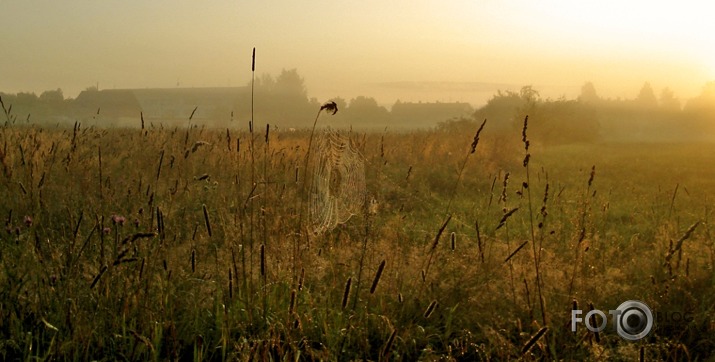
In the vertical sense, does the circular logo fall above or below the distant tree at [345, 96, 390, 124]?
below

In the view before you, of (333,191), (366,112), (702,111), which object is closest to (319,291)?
(333,191)

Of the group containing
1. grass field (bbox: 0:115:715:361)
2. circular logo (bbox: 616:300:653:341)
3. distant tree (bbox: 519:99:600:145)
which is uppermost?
distant tree (bbox: 519:99:600:145)

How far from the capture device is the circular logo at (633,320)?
347 cm

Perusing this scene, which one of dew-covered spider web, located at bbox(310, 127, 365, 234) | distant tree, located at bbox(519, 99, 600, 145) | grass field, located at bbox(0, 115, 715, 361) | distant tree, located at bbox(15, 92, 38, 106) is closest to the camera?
grass field, located at bbox(0, 115, 715, 361)

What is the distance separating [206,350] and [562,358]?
1.99 metres

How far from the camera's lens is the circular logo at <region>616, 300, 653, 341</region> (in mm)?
3473

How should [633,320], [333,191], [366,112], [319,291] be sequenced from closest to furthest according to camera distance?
[633,320] → [319,291] → [333,191] → [366,112]

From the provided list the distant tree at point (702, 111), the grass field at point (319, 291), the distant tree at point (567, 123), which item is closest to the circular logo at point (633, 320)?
the grass field at point (319, 291)

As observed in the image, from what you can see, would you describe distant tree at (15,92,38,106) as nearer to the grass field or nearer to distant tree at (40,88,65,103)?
distant tree at (40,88,65,103)

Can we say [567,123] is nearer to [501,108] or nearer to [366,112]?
[501,108]

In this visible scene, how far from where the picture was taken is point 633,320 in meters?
3.77

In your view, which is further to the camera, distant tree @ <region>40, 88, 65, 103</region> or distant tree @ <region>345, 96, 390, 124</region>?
distant tree @ <region>345, 96, 390, 124</region>

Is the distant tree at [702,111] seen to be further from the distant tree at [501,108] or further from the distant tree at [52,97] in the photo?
the distant tree at [52,97]

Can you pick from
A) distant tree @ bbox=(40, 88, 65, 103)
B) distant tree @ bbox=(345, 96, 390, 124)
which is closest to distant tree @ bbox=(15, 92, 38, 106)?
distant tree @ bbox=(40, 88, 65, 103)
